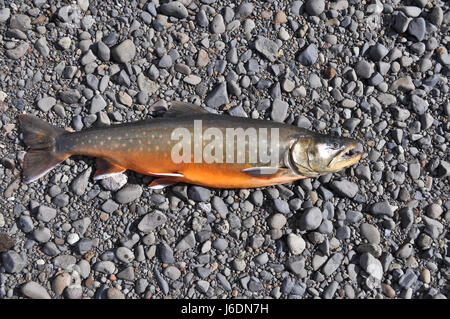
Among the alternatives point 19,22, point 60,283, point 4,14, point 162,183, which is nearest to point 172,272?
point 162,183

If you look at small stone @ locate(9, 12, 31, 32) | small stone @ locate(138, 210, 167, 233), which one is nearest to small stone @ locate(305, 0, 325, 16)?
small stone @ locate(138, 210, 167, 233)

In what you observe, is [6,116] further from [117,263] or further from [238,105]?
[238,105]

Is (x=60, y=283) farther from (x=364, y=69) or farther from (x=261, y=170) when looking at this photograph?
(x=364, y=69)

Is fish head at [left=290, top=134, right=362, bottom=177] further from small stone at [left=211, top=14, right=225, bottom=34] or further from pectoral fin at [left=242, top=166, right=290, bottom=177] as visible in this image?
small stone at [left=211, top=14, right=225, bottom=34]

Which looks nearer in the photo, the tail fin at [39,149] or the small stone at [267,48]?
the tail fin at [39,149]

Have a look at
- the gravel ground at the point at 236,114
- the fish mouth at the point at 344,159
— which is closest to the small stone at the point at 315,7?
the gravel ground at the point at 236,114

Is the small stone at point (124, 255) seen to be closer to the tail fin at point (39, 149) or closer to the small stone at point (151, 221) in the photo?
the small stone at point (151, 221)
